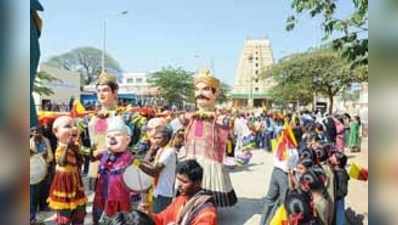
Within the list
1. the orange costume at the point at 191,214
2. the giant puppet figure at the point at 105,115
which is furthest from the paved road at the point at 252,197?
the orange costume at the point at 191,214

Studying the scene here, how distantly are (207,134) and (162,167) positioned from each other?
1.00 ft

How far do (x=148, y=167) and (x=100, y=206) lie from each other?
0.26 metres

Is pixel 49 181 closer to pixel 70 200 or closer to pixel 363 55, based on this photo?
pixel 70 200

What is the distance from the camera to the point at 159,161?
194 centimetres

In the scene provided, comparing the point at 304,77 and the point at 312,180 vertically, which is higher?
the point at 304,77

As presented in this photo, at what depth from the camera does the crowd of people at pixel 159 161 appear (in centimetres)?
167

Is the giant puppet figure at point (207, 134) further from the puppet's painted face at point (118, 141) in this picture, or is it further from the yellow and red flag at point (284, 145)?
the puppet's painted face at point (118, 141)

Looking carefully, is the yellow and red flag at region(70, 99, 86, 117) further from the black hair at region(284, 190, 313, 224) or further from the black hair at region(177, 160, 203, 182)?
the black hair at region(284, 190, 313, 224)

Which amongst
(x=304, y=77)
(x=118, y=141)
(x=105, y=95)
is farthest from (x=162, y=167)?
(x=304, y=77)

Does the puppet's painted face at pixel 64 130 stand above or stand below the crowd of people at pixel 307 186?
above

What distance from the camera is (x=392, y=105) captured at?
477 millimetres

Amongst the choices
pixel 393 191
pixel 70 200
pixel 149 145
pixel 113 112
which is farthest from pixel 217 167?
pixel 393 191

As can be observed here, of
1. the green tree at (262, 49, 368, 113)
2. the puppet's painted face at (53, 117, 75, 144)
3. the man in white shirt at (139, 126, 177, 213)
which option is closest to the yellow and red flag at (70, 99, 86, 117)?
the puppet's painted face at (53, 117, 75, 144)

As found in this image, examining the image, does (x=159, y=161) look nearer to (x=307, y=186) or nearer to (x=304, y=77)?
(x=307, y=186)
